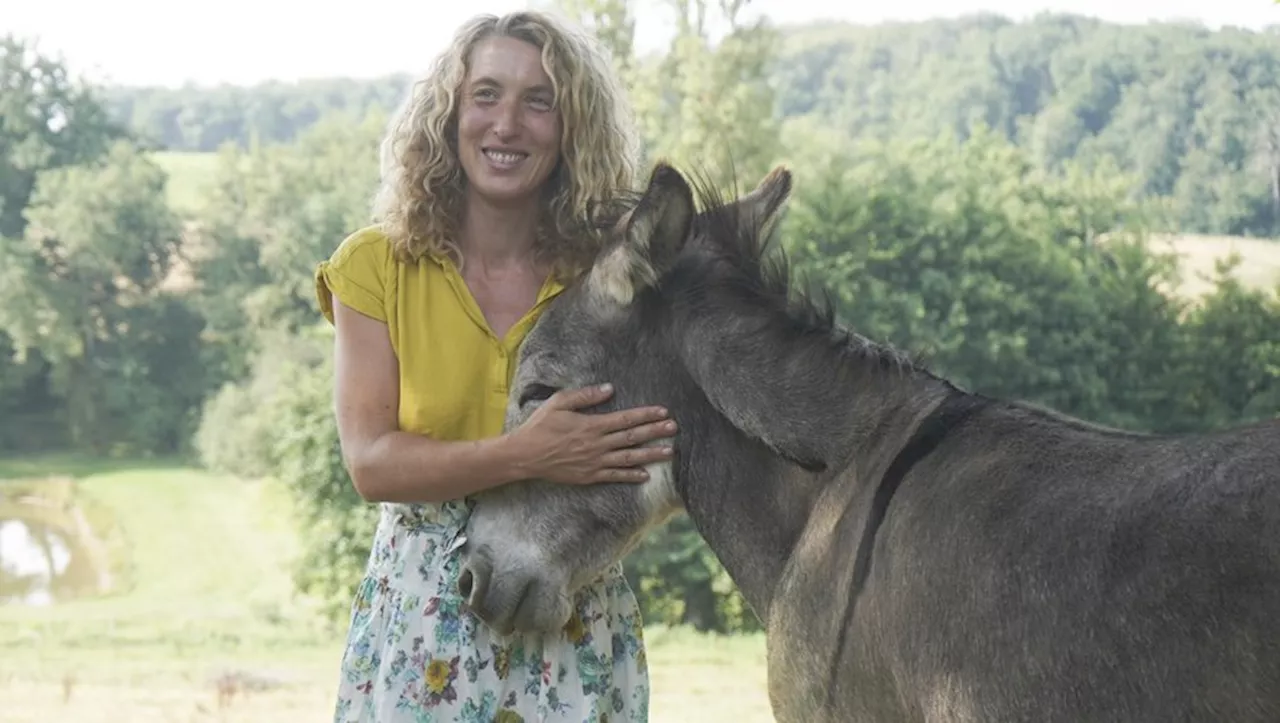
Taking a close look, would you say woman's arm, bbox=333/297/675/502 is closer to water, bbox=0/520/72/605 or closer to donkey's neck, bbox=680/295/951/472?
donkey's neck, bbox=680/295/951/472

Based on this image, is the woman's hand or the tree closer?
the woman's hand

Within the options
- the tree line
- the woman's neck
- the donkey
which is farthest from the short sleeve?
the tree line

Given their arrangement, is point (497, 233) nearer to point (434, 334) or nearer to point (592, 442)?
point (434, 334)

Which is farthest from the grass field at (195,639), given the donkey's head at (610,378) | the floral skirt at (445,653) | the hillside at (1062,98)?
the hillside at (1062,98)

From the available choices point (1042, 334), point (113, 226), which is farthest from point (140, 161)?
point (1042, 334)

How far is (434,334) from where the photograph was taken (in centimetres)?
271

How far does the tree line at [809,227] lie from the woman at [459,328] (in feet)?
47.8

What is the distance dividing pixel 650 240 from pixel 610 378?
0.26 metres

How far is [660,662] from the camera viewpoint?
47.4 ft

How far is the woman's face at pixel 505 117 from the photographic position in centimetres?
273

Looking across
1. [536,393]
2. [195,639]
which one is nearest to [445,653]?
[536,393]

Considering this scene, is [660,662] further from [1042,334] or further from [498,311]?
[498,311]

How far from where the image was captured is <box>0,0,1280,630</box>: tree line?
67.9 feet

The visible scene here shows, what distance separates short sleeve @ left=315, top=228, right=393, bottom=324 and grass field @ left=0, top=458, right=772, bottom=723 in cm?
806
